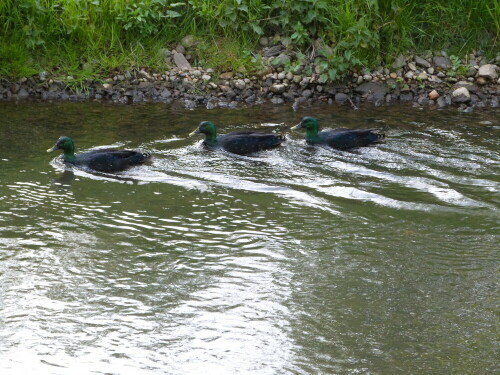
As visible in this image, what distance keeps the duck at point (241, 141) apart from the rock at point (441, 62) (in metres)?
3.93

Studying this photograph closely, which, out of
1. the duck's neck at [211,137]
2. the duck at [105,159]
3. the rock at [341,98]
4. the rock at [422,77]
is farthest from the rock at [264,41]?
the duck at [105,159]

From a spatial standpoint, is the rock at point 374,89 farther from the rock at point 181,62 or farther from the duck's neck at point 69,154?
the duck's neck at point 69,154

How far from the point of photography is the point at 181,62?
1266 centimetres

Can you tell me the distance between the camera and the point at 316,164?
357 inches

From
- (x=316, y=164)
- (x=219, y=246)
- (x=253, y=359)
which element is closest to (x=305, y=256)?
(x=219, y=246)

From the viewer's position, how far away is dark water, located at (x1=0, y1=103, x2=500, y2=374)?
5145mm

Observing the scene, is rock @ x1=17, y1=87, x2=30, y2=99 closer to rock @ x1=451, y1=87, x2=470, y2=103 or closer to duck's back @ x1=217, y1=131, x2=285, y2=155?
duck's back @ x1=217, y1=131, x2=285, y2=155

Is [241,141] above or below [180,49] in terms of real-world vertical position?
below

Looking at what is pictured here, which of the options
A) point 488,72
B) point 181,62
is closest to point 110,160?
point 181,62

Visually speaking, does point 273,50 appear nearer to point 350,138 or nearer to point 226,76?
point 226,76

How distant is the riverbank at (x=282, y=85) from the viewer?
12078 millimetres

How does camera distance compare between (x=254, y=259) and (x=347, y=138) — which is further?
(x=347, y=138)

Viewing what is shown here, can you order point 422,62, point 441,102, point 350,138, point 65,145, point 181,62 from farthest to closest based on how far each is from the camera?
point 181,62 < point 422,62 < point 441,102 < point 350,138 < point 65,145

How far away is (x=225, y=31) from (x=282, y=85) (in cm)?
132
